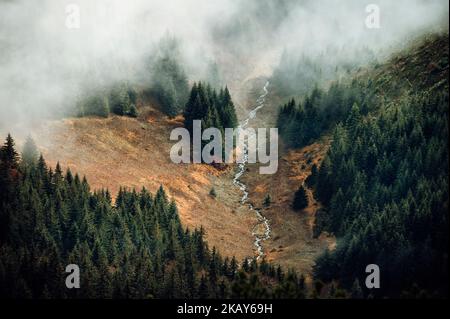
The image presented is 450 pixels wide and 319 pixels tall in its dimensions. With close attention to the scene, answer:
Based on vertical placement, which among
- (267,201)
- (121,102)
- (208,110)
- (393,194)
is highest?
(121,102)

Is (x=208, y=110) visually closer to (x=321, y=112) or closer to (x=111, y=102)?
(x=111, y=102)

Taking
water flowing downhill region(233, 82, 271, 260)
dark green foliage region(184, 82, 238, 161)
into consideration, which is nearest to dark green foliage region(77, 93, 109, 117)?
dark green foliage region(184, 82, 238, 161)

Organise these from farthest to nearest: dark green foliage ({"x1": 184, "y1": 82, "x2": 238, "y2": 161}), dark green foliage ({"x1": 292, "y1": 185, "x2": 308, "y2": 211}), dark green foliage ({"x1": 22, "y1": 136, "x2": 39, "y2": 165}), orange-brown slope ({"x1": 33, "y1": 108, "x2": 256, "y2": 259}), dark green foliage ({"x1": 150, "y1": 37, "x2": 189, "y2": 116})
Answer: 1. dark green foliage ({"x1": 150, "y1": 37, "x2": 189, "y2": 116})
2. dark green foliage ({"x1": 184, "y1": 82, "x2": 238, "y2": 161})
3. dark green foliage ({"x1": 292, "y1": 185, "x2": 308, "y2": 211})
4. orange-brown slope ({"x1": 33, "y1": 108, "x2": 256, "y2": 259})
5. dark green foliage ({"x1": 22, "y1": 136, "x2": 39, "y2": 165})

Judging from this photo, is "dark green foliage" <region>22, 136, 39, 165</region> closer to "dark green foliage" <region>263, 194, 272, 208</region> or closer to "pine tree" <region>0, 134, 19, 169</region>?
"pine tree" <region>0, 134, 19, 169</region>

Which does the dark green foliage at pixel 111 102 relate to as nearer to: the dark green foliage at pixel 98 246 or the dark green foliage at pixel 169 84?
the dark green foliage at pixel 169 84

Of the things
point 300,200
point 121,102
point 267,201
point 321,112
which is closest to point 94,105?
point 121,102

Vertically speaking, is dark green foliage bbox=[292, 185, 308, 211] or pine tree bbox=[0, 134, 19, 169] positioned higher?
pine tree bbox=[0, 134, 19, 169]

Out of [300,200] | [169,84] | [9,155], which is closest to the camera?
[9,155]
